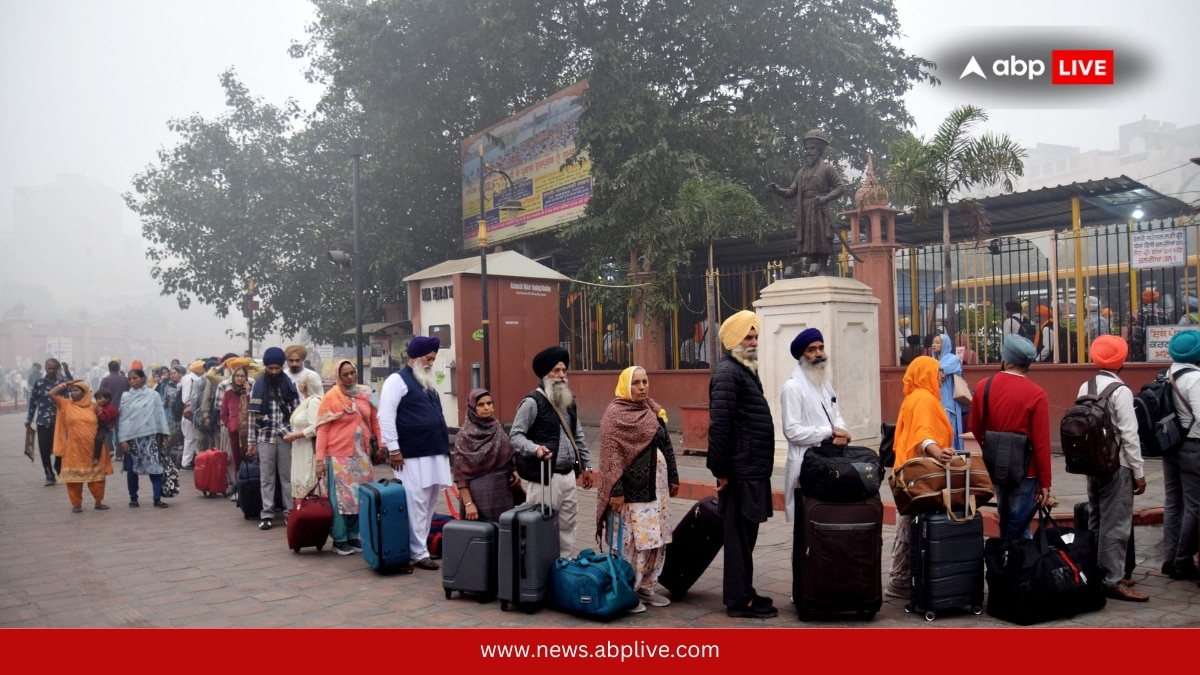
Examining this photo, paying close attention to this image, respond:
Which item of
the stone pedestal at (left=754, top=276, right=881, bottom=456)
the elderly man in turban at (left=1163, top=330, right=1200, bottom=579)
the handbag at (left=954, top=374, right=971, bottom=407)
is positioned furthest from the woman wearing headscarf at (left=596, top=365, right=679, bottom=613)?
the stone pedestal at (left=754, top=276, right=881, bottom=456)

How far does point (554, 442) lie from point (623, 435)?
0.57 metres

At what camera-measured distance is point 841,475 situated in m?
4.53

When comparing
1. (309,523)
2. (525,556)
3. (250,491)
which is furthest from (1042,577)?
(250,491)

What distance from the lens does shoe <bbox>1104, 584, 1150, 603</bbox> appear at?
4906mm

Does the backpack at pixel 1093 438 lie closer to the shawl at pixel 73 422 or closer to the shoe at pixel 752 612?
the shoe at pixel 752 612

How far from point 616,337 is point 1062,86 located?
33.5 ft

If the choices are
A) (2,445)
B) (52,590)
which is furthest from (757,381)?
(2,445)

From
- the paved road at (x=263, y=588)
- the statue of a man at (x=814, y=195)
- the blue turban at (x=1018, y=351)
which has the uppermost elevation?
the statue of a man at (x=814, y=195)

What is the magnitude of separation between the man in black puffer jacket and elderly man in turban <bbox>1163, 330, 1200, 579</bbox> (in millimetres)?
2589

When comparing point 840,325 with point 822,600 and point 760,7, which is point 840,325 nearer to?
point 822,600

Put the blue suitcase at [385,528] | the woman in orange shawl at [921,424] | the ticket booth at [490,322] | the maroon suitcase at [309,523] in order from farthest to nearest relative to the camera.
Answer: the ticket booth at [490,322] → the maroon suitcase at [309,523] → the blue suitcase at [385,528] → the woman in orange shawl at [921,424]

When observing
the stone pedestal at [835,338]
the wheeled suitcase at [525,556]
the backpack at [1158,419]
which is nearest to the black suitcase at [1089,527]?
the backpack at [1158,419]

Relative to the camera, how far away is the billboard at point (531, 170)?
17.9 metres

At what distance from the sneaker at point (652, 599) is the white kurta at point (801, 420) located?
96 cm
